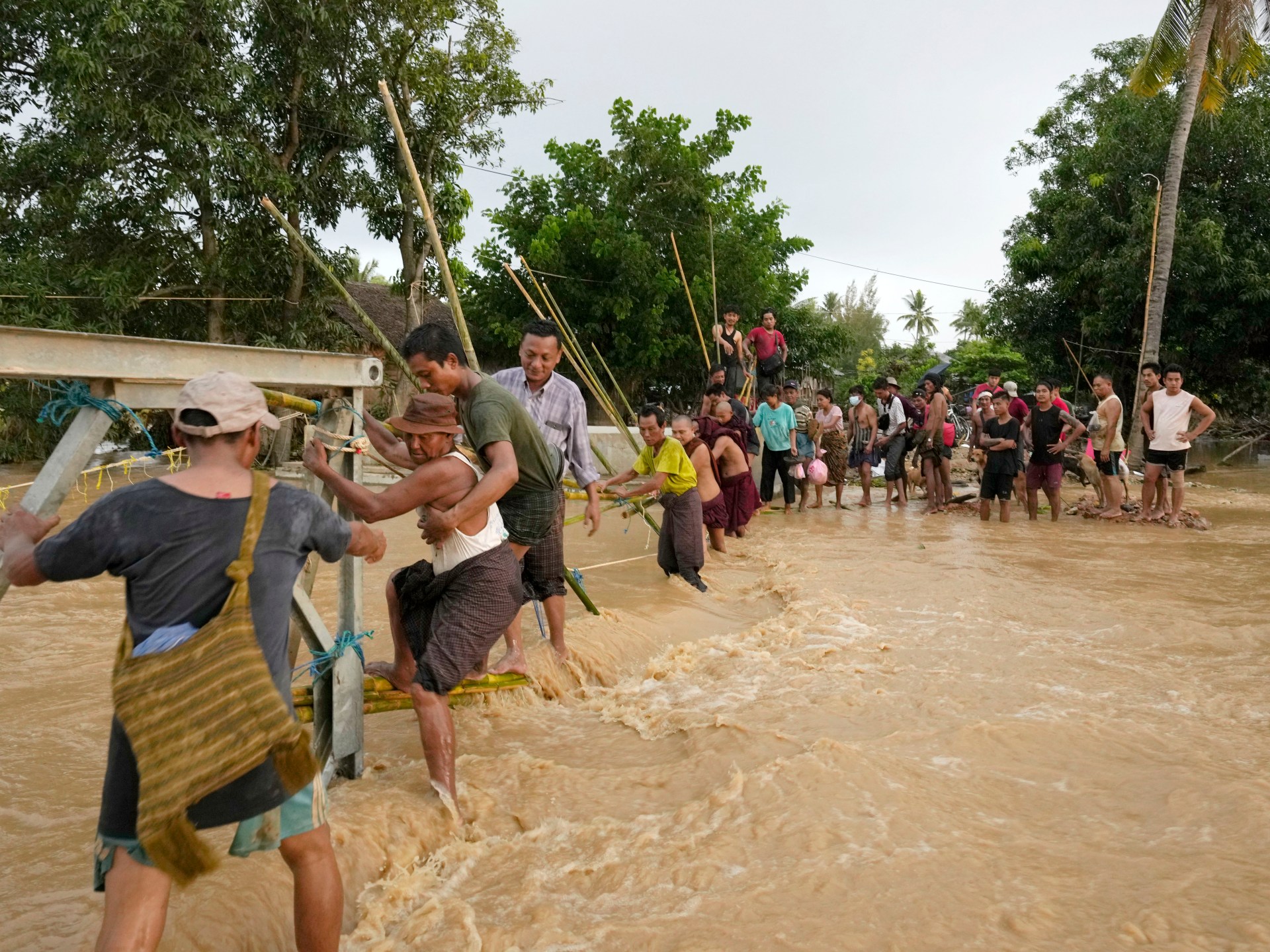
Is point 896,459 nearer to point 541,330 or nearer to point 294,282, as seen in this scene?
point 541,330

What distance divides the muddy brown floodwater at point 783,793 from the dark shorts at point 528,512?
88 centimetres

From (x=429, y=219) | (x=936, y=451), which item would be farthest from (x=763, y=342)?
(x=429, y=219)

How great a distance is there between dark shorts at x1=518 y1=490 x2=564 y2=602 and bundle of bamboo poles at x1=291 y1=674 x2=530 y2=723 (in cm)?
82

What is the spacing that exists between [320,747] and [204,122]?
41.5ft

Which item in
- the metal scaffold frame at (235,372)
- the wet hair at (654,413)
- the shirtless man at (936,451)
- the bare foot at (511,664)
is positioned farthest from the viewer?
the shirtless man at (936,451)

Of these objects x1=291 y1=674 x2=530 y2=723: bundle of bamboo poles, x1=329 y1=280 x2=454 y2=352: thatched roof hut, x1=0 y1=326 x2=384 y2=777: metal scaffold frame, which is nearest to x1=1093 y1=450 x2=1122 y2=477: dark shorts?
x1=291 y1=674 x2=530 y2=723: bundle of bamboo poles

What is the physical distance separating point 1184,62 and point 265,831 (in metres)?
17.7

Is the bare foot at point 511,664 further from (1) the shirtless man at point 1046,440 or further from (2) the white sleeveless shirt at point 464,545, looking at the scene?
(1) the shirtless man at point 1046,440

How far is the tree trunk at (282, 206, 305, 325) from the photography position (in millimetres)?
14484

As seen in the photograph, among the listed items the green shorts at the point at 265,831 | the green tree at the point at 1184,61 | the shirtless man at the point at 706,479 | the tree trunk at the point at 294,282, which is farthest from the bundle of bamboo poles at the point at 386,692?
the green tree at the point at 1184,61

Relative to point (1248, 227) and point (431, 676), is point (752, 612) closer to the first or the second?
point (431, 676)

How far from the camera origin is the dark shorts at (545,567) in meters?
4.48

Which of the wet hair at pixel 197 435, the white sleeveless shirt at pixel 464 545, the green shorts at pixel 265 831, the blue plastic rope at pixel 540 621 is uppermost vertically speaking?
the wet hair at pixel 197 435

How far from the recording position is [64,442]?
2.23m
